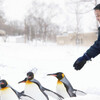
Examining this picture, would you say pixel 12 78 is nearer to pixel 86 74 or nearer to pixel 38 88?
pixel 38 88

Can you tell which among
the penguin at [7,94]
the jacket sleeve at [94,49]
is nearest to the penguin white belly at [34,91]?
the penguin at [7,94]

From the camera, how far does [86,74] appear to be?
3.85m

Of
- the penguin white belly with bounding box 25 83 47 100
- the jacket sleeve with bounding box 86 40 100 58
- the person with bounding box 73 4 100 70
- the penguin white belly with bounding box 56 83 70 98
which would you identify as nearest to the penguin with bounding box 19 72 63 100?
the penguin white belly with bounding box 25 83 47 100

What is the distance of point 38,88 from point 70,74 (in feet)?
5.79

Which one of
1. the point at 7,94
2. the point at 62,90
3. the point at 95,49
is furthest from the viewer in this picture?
the point at 62,90

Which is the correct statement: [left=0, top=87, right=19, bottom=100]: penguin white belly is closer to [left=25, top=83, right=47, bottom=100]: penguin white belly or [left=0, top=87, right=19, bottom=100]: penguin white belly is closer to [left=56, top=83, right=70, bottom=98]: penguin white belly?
[left=25, top=83, right=47, bottom=100]: penguin white belly

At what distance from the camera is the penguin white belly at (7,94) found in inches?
78.1

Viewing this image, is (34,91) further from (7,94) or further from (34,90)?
(7,94)

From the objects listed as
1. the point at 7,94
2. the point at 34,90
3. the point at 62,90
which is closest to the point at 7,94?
the point at 7,94

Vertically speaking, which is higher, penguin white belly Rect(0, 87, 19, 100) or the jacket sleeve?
the jacket sleeve

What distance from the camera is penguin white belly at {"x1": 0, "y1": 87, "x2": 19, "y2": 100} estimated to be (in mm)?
1984

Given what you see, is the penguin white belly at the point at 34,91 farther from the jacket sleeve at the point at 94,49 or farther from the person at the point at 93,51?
the jacket sleeve at the point at 94,49

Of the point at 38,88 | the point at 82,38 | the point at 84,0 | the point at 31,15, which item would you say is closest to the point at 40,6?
the point at 31,15

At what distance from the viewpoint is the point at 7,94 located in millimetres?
1986
